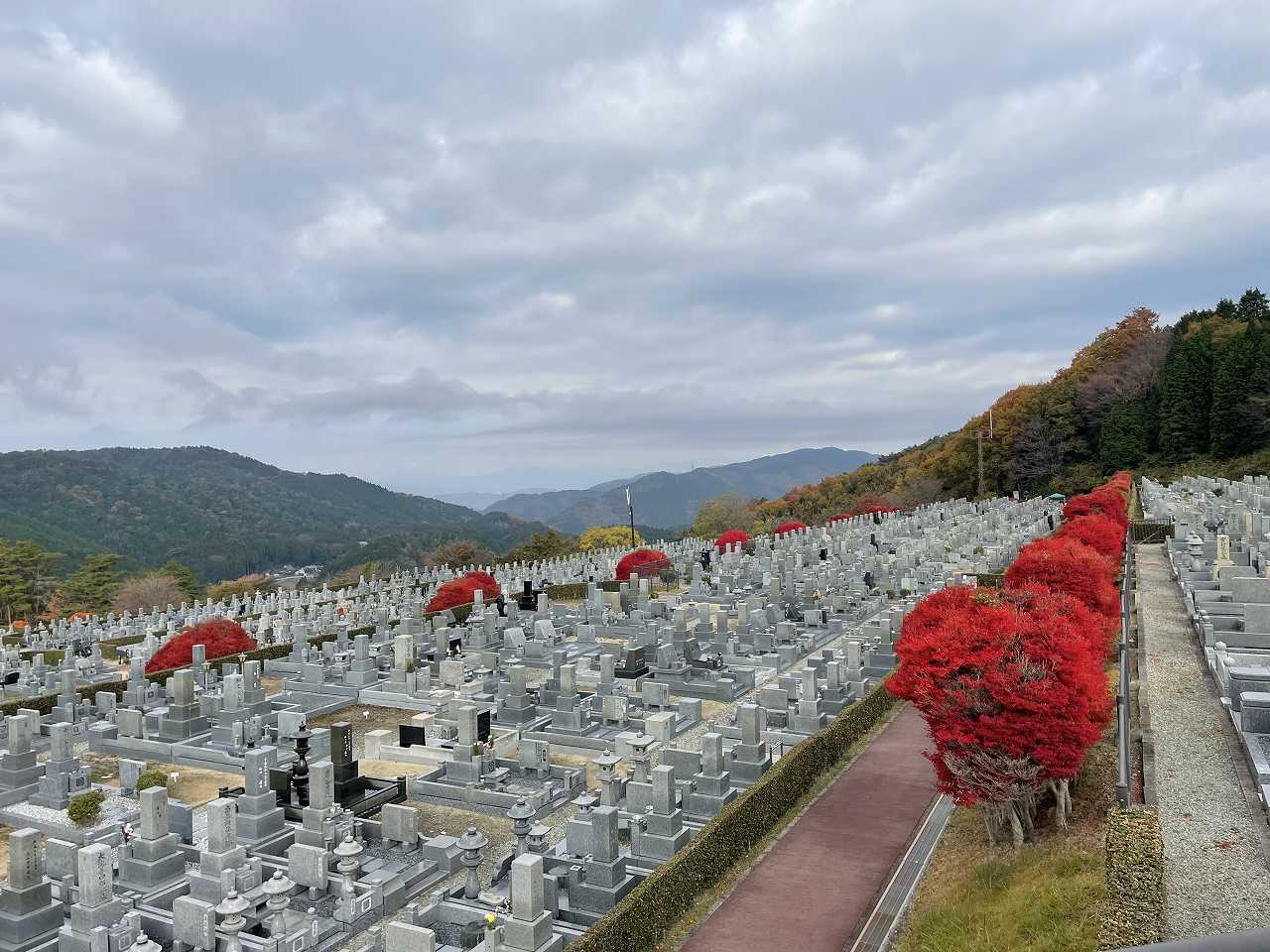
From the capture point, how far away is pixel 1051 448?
88125 millimetres

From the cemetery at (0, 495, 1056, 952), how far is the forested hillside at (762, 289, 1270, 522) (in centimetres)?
3639

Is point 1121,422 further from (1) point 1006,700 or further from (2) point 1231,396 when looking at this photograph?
(1) point 1006,700

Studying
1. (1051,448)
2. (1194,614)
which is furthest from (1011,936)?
(1051,448)

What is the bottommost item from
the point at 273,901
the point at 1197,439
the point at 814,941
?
the point at 814,941

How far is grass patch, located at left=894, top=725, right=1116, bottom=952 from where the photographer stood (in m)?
9.42

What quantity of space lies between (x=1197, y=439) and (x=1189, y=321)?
2260 centimetres

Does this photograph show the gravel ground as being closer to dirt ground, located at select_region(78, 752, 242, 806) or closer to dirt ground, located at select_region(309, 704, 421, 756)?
dirt ground, located at select_region(309, 704, 421, 756)

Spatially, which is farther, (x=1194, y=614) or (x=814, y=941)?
(x=1194, y=614)

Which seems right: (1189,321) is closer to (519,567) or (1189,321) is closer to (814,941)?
(519,567)

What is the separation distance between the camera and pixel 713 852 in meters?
12.6

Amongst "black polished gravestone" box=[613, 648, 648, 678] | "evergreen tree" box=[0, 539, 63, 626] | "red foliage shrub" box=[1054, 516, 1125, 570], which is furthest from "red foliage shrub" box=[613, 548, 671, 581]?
"evergreen tree" box=[0, 539, 63, 626]

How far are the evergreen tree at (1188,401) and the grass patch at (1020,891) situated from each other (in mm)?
72452

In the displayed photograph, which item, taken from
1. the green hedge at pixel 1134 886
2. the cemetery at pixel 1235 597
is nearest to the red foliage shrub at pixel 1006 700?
the green hedge at pixel 1134 886

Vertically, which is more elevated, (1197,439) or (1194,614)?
(1197,439)
